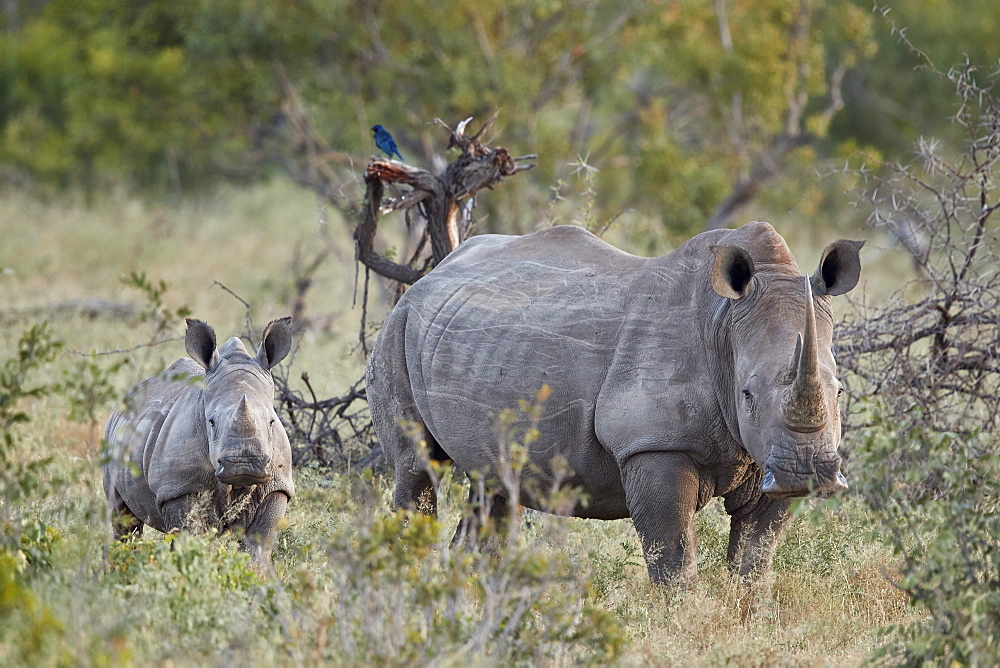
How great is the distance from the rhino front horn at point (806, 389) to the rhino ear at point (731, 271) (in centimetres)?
44

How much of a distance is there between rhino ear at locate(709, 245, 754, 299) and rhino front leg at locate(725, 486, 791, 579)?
92 centimetres

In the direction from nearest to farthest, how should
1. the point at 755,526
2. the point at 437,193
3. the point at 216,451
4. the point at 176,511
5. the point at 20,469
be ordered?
the point at 20,469 < the point at 755,526 < the point at 216,451 < the point at 176,511 < the point at 437,193

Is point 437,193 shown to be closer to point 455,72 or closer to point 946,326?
point 946,326

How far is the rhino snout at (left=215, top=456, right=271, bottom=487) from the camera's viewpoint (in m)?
6.36

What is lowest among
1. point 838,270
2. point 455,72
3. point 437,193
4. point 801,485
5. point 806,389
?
point 801,485

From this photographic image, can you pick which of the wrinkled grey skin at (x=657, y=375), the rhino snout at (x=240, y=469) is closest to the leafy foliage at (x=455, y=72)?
A: the wrinkled grey skin at (x=657, y=375)

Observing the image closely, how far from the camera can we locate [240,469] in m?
6.35

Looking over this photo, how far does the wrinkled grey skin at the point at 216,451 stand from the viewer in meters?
6.43

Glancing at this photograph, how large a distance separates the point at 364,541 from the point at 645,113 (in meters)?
16.0

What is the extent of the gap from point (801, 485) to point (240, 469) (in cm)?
262

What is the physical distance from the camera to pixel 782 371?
547 cm

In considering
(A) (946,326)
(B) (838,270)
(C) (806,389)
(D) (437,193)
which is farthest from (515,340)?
(A) (946,326)

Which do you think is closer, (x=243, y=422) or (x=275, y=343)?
(x=243, y=422)

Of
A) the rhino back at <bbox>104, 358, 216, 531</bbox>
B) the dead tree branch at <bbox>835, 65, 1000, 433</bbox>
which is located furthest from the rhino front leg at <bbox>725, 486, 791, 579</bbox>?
the rhino back at <bbox>104, 358, 216, 531</bbox>
